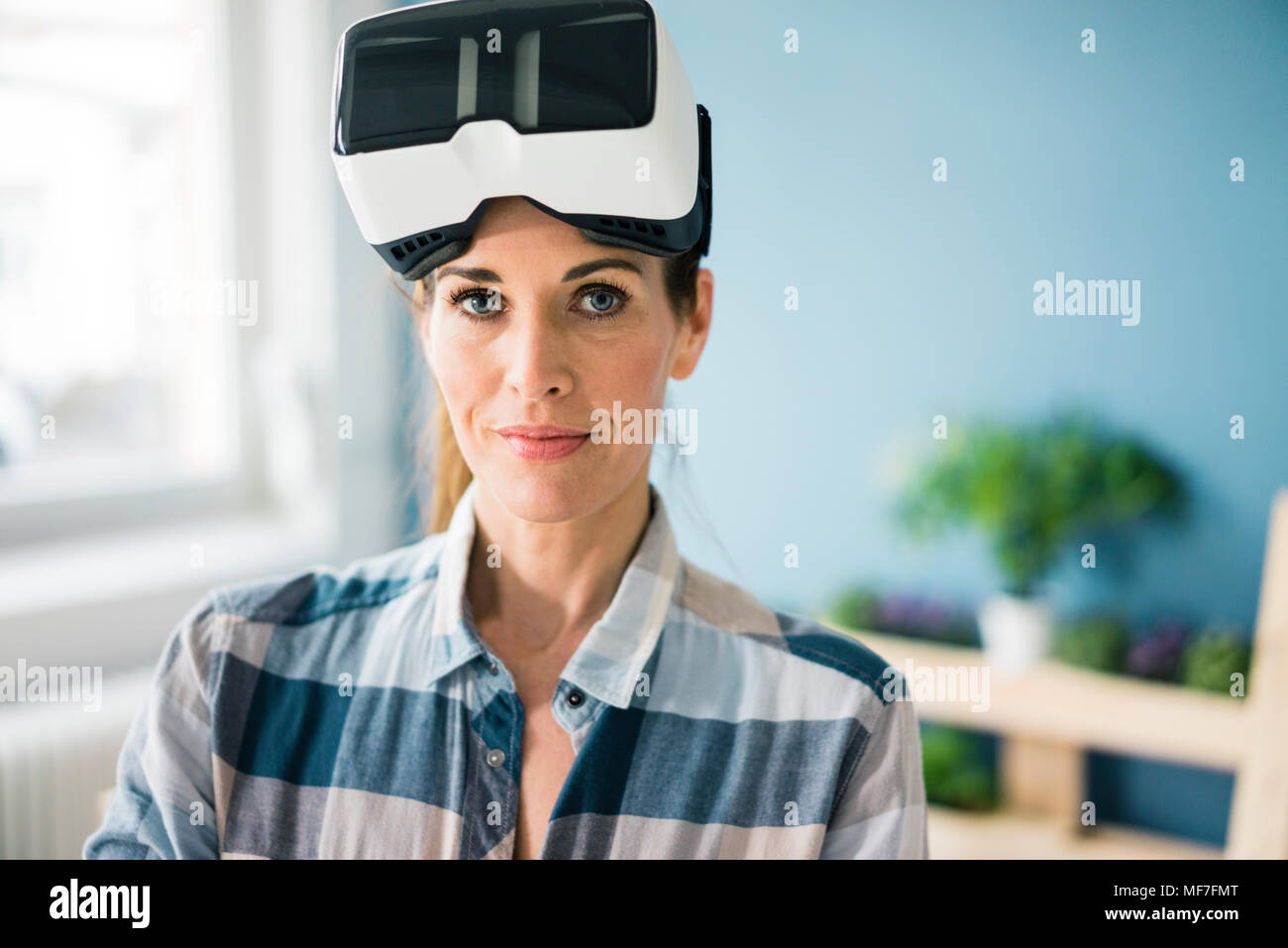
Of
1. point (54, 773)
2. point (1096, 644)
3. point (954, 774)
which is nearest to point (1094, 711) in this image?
point (1096, 644)

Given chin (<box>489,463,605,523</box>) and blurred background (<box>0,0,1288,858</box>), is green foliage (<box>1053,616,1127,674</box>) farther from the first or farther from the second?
chin (<box>489,463,605,523</box>)

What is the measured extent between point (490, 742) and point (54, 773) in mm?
1068

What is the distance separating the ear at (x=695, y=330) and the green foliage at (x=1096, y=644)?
1193 mm

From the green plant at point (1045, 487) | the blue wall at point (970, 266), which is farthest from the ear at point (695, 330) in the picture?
the green plant at point (1045, 487)

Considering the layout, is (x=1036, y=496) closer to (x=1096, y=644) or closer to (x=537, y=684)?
(x=1096, y=644)

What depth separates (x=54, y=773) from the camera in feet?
5.13

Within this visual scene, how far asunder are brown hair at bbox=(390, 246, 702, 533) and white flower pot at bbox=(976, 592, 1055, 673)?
108 centimetres

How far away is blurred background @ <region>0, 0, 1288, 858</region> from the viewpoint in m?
1.68

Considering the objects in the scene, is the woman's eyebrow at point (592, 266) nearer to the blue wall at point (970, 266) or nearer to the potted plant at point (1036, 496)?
the blue wall at point (970, 266)

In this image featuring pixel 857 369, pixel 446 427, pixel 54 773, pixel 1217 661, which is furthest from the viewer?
pixel 857 369

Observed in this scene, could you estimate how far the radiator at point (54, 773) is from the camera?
60.1 inches

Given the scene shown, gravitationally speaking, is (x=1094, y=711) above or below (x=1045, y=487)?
below
